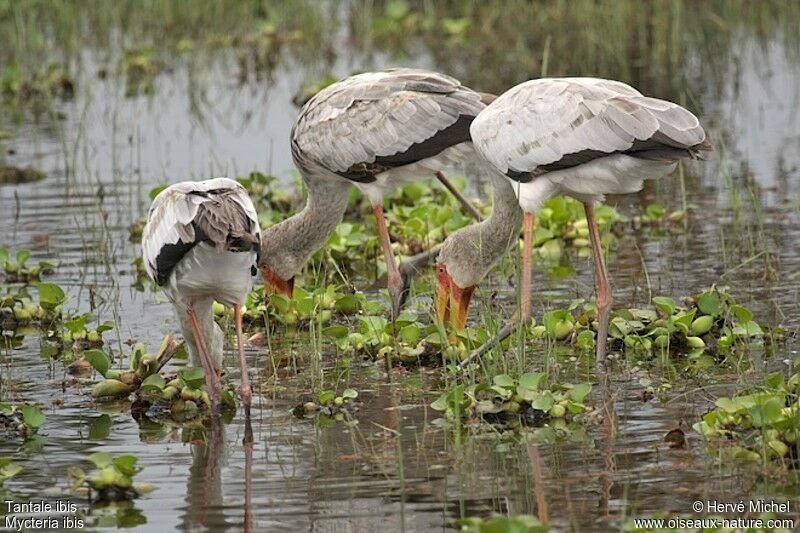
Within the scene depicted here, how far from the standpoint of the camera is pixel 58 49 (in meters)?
15.7

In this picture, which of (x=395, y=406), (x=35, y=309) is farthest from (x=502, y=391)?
(x=35, y=309)

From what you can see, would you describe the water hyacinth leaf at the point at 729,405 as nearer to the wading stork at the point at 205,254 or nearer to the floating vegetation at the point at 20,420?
the wading stork at the point at 205,254

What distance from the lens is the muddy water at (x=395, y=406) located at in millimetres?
5219

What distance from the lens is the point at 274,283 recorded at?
8.40 metres

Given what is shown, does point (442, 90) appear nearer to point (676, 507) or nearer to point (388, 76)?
point (388, 76)

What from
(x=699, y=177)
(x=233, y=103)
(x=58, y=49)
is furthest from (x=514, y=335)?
(x=58, y=49)

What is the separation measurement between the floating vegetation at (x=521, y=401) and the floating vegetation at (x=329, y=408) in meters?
0.42

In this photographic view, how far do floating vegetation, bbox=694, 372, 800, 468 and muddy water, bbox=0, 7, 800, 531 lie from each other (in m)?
0.10

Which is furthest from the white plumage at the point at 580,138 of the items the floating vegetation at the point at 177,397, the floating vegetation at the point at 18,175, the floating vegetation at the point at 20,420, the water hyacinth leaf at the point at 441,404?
the floating vegetation at the point at 18,175

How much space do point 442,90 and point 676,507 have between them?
357cm

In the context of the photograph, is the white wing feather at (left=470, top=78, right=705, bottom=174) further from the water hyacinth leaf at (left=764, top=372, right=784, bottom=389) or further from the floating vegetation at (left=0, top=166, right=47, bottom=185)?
the floating vegetation at (left=0, top=166, right=47, bottom=185)

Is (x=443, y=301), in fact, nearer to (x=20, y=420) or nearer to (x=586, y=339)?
(x=586, y=339)

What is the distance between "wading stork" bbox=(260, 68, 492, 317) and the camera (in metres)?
8.02

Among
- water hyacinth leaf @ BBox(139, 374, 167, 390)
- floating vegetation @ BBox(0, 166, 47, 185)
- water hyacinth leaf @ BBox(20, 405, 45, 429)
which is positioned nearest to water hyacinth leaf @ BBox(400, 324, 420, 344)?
water hyacinth leaf @ BBox(139, 374, 167, 390)
